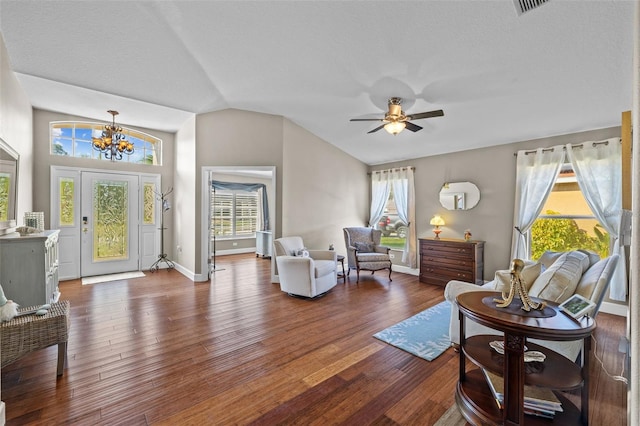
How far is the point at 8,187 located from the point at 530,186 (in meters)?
7.12

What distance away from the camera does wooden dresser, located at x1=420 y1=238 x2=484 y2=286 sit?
4.71m

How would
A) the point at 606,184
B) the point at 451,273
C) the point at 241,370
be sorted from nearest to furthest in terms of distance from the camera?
the point at 241,370 → the point at 606,184 → the point at 451,273

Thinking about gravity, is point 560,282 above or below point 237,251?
above

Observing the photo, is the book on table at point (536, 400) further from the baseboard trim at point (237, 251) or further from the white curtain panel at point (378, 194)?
the baseboard trim at point (237, 251)

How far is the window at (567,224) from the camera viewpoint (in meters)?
4.01

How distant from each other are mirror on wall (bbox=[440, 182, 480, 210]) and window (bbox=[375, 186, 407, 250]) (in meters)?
1.12

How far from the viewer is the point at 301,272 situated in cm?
419

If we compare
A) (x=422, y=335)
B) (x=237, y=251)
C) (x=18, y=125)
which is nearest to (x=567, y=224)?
(x=422, y=335)

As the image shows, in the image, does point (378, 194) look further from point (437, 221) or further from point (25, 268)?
point (25, 268)

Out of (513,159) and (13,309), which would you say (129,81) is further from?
(513,159)

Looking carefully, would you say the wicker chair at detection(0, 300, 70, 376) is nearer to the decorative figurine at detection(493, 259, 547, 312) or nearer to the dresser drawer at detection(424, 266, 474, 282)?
the decorative figurine at detection(493, 259, 547, 312)

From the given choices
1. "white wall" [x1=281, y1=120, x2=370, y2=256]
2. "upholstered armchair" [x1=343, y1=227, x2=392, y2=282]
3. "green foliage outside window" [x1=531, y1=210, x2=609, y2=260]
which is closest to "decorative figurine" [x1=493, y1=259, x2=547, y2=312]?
"green foliage outside window" [x1=531, y1=210, x2=609, y2=260]

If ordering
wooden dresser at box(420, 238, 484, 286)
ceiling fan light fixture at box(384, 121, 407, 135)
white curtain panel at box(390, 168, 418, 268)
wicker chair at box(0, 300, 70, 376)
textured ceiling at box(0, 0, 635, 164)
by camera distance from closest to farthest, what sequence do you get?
wicker chair at box(0, 300, 70, 376)
textured ceiling at box(0, 0, 635, 164)
ceiling fan light fixture at box(384, 121, 407, 135)
wooden dresser at box(420, 238, 484, 286)
white curtain panel at box(390, 168, 418, 268)

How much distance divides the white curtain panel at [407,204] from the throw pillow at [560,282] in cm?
339
